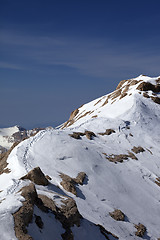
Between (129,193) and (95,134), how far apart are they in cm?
1499

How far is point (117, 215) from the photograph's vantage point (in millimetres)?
23797

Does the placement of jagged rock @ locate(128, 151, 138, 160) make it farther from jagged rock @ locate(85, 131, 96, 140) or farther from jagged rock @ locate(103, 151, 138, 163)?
jagged rock @ locate(85, 131, 96, 140)

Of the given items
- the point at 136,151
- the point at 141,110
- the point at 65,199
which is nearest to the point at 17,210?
the point at 65,199


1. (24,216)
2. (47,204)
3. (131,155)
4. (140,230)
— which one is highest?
(24,216)

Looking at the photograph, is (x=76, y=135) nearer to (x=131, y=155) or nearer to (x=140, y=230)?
(x=131, y=155)

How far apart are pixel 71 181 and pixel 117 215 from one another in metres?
5.84

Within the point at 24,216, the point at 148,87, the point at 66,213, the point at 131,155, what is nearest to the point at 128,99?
the point at 148,87

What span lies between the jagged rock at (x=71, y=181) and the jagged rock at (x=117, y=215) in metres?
4.23

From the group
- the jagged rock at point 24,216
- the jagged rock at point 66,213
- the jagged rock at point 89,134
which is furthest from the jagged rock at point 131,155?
the jagged rock at point 24,216

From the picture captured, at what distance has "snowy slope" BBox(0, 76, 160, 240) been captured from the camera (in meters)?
16.9

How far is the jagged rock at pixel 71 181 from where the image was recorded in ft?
81.7

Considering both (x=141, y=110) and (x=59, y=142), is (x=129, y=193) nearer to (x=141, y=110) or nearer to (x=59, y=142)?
(x=59, y=142)

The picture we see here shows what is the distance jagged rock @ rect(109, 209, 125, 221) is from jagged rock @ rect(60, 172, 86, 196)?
423 cm

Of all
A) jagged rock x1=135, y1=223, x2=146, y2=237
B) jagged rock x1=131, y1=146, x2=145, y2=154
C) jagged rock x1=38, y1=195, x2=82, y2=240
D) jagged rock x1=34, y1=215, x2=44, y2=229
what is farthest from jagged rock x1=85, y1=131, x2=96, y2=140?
jagged rock x1=34, y1=215, x2=44, y2=229
